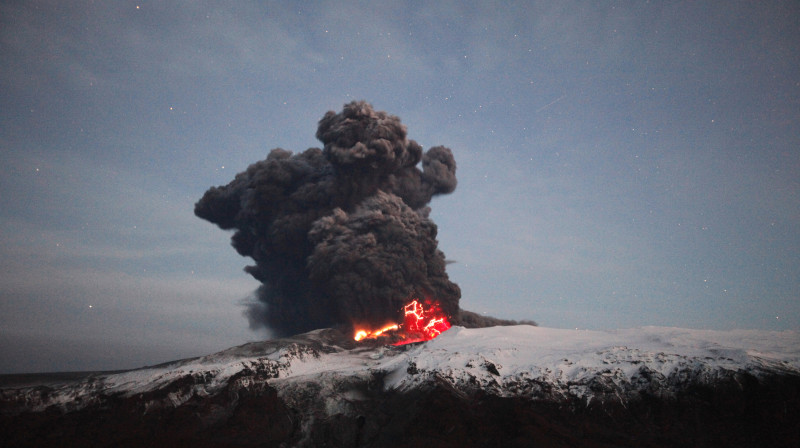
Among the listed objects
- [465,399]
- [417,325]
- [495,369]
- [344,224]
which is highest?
[344,224]

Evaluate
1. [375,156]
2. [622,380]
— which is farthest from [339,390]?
[375,156]

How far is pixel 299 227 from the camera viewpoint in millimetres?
43500

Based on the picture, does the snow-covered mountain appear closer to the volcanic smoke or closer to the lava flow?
the lava flow

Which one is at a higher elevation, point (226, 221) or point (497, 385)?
point (226, 221)

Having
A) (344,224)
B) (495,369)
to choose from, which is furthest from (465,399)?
(344,224)

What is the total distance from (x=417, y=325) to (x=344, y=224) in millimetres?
11320

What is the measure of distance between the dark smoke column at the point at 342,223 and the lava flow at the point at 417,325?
0.74 meters

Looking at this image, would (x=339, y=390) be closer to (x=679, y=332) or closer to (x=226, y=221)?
(x=679, y=332)

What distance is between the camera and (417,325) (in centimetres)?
3712

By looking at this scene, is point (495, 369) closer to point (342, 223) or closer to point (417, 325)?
point (417, 325)

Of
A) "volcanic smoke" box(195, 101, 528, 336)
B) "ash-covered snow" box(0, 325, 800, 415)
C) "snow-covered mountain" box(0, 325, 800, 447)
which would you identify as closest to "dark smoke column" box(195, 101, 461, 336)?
"volcanic smoke" box(195, 101, 528, 336)

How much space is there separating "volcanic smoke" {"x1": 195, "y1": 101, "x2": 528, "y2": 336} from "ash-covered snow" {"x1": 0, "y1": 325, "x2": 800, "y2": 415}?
15347mm

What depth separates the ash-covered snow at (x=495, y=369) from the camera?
578 inches

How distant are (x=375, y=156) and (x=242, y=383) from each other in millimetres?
27653
